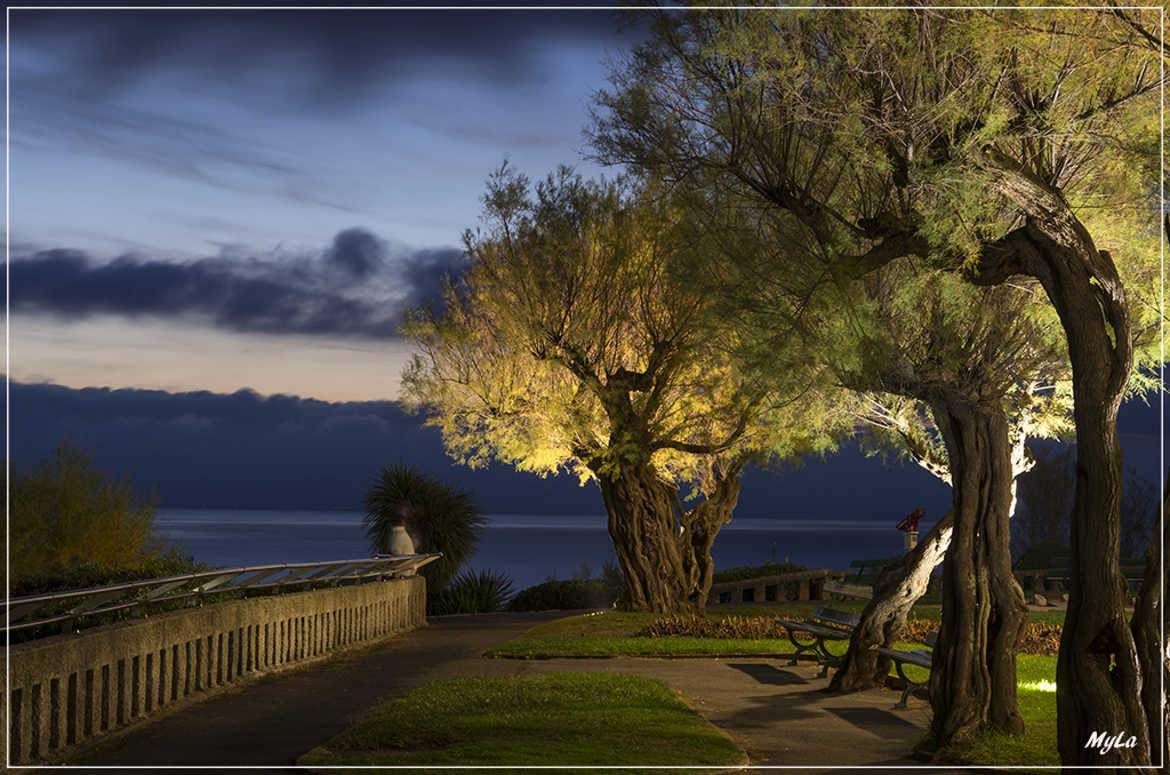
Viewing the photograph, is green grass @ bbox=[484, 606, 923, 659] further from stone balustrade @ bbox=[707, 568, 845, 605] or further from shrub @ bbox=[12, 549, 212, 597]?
stone balustrade @ bbox=[707, 568, 845, 605]

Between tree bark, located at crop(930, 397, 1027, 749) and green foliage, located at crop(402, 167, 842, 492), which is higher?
green foliage, located at crop(402, 167, 842, 492)

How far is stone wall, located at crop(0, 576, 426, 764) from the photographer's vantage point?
8.15 metres

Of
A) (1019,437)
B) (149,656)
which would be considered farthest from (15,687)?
(1019,437)

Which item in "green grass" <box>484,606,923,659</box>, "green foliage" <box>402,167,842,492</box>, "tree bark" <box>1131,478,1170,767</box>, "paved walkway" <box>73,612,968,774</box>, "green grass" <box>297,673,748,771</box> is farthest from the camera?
"green foliage" <box>402,167,842,492</box>

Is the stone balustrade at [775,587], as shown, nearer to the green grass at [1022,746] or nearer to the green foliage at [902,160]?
the green foliage at [902,160]

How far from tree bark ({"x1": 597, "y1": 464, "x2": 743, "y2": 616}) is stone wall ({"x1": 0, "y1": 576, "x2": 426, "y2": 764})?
5.78m

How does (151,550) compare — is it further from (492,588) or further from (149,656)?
(149,656)

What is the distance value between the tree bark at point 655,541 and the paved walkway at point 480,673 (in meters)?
4.85

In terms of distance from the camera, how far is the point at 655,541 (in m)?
20.7

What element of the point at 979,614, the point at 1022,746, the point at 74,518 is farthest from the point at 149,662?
the point at 74,518

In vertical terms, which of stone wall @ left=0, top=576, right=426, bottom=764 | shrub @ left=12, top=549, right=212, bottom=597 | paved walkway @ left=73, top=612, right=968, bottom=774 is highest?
shrub @ left=12, top=549, right=212, bottom=597

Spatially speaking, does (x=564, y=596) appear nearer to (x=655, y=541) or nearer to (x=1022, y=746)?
(x=655, y=541)

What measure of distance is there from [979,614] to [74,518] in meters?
21.1

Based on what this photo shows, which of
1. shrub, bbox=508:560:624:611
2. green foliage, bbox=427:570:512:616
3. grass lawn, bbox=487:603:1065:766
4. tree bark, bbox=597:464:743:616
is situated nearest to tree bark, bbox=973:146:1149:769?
grass lawn, bbox=487:603:1065:766
